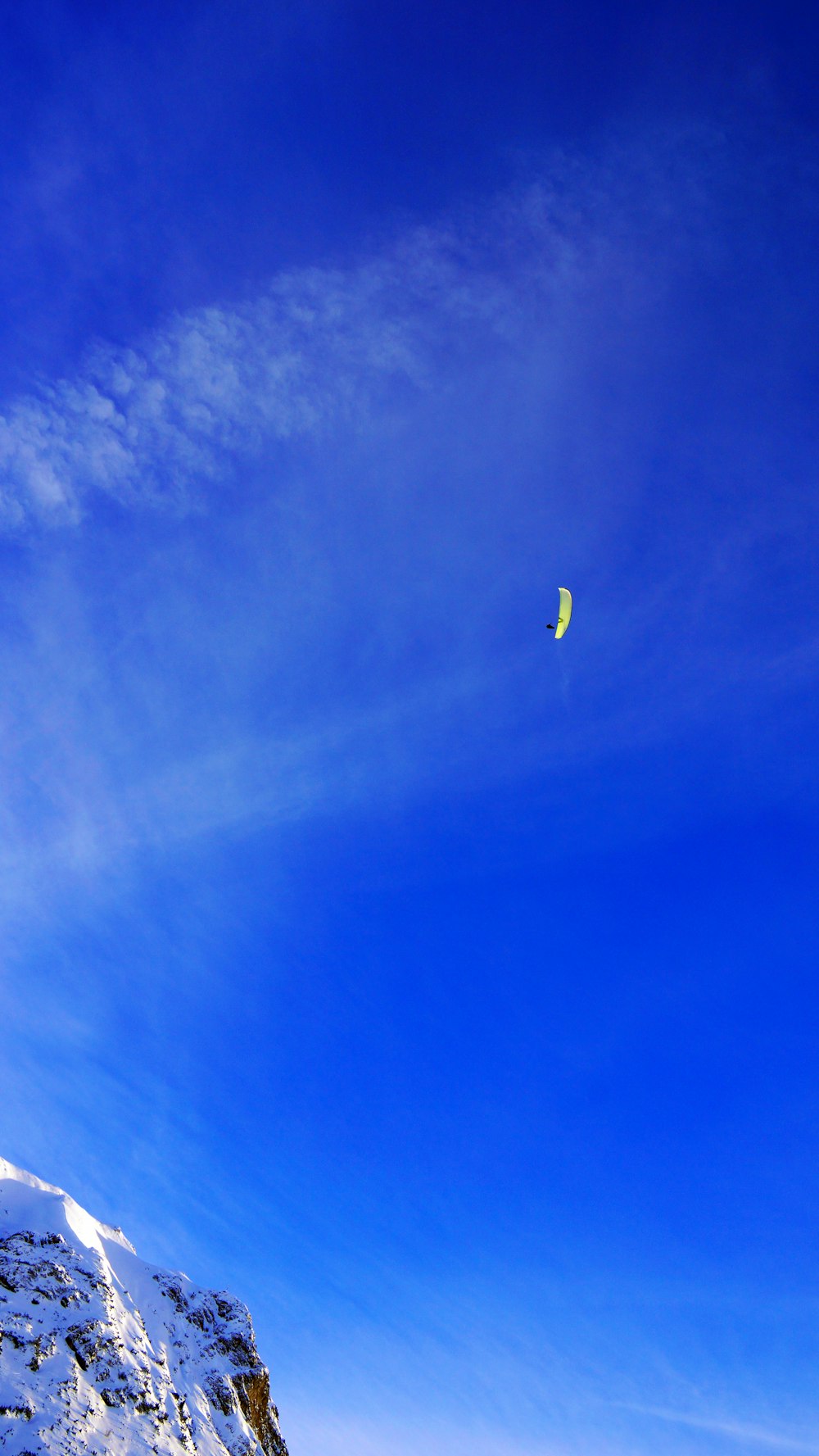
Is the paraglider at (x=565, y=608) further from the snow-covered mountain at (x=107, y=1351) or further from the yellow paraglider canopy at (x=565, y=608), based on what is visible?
the snow-covered mountain at (x=107, y=1351)

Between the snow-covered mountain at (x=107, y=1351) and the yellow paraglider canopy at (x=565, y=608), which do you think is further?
the yellow paraglider canopy at (x=565, y=608)

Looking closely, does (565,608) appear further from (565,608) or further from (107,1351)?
(107,1351)

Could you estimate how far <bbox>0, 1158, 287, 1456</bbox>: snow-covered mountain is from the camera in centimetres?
5222

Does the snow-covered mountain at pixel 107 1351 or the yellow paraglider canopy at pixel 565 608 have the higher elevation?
the yellow paraglider canopy at pixel 565 608

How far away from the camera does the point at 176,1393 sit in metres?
65.4

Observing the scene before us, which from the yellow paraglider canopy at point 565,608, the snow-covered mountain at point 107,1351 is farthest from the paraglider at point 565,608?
the snow-covered mountain at point 107,1351

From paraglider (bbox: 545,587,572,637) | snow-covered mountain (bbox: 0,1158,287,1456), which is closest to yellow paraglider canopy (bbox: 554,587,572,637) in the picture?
paraglider (bbox: 545,587,572,637)

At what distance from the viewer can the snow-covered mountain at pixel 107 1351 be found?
2056 inches

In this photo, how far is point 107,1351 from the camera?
59188 mm

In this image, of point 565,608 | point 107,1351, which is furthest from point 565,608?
point 107,1351

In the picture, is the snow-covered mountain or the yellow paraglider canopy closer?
the snow-covered mountain

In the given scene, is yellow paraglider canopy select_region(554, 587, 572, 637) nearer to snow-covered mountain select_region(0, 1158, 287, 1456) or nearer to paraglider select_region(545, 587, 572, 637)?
paraglider select_region(545, 587, 572, 637)

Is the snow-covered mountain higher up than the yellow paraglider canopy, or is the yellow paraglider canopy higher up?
the yellow paraglider canopy

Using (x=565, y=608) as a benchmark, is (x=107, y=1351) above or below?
below
